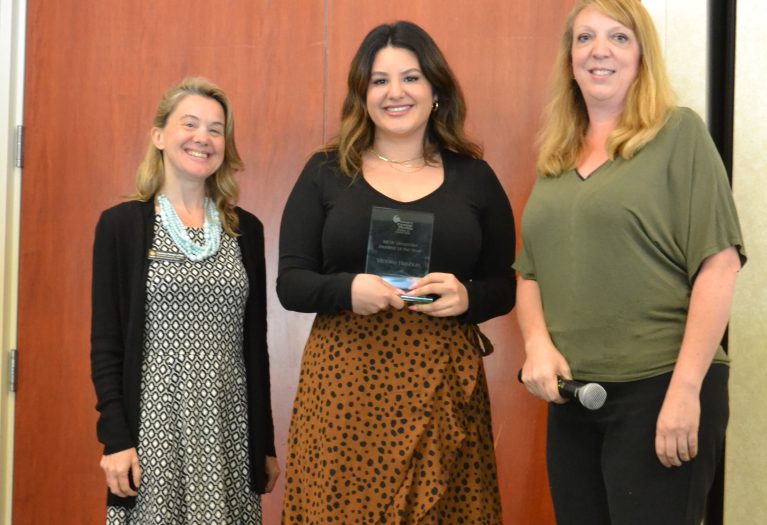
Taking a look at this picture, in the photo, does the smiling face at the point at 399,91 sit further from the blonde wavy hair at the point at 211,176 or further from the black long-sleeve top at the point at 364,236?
the blonde wavy hair at the point at 211,176

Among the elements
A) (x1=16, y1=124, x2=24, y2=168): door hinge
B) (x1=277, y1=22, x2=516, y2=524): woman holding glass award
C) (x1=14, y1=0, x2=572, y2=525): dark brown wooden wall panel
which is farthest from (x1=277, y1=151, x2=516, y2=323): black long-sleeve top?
(x1=16, y1=124, x2=24, y2=168): door hinge

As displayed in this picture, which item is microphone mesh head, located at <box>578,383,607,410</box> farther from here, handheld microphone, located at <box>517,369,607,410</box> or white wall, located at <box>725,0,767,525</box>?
white wall, located at <box>725,0,767,525</box>

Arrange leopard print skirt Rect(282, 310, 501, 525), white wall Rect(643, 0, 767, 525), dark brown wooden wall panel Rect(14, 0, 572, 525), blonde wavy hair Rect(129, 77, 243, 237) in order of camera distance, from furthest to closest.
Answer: dark brown wooden wall panel Rect(14, 0, 572, 525) < white wall Rect(643, 0, 767, 525) < blonde wavy hair Rect(129, 77, 243, 237) < leopard print skirt Rect(282, 310, 501, 525)

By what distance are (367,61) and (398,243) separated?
50 cm

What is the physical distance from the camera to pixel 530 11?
9.29 feet

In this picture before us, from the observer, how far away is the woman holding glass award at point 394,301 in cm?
183

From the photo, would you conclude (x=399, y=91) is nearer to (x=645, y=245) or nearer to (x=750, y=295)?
(x=645, y=245)

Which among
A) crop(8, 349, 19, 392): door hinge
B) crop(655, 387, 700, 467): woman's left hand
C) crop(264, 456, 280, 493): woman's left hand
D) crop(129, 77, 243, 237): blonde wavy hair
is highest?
crop(129, 77, 243, 237): blonde wavy hair

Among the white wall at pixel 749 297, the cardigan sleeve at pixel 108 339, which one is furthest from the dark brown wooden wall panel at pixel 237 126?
the cardigan sleeve at pixel 108 339

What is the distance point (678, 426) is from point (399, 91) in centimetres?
100

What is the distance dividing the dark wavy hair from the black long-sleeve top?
0.16 ft

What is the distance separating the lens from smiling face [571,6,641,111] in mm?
1747

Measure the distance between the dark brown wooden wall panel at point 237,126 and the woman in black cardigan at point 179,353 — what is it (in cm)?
78

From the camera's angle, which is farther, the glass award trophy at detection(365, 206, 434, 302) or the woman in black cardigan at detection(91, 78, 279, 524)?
the woman in black cardigan at detection(91, 78, 279, 524)
